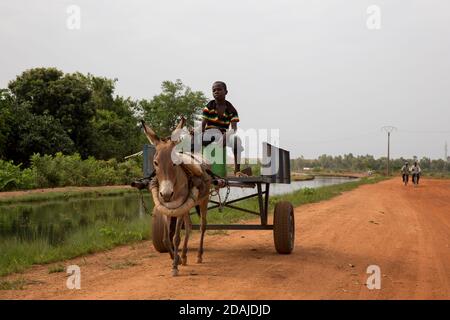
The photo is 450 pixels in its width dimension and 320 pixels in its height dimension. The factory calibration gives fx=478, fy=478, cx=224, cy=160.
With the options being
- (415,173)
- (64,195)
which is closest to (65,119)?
(64,195)

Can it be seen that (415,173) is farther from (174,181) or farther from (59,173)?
(174,181)

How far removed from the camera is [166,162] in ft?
21.1

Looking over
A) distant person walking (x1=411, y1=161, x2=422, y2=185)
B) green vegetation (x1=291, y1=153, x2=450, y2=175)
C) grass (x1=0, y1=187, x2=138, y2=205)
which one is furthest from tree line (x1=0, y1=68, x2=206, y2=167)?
green vegetation (x1=291, y1=153, x2=450, y2=175)

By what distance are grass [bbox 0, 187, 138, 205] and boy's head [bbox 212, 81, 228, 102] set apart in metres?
18.5

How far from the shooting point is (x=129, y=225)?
520 inches

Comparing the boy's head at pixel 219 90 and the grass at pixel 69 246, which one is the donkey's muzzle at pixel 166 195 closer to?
the grass at pixel 69 246

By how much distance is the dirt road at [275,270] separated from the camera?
598cm

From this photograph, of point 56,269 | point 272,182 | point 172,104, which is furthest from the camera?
point 172,104

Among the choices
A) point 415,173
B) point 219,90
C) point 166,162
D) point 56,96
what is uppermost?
point 56,96

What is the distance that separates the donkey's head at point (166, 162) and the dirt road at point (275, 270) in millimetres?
1247

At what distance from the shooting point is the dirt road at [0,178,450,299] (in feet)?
19.6

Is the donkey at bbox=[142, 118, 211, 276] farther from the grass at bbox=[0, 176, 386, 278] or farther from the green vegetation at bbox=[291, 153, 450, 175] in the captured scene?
the green vegetation at bbox=[291, 153, 450, 175]

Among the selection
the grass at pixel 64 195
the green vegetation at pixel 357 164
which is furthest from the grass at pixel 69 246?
the green vegetation at pixel 357 164

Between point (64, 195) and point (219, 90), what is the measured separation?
2139 centimetres
